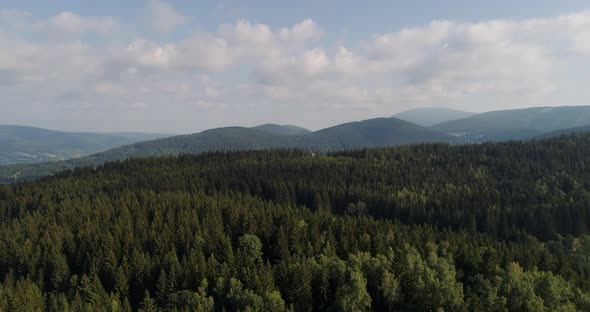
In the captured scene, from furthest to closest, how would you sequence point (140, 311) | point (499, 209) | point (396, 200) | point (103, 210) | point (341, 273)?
point (396, 200) → point (499, 209) → point (103, 210) → point (341, 273) → point (140, 311)

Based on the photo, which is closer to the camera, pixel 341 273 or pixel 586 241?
pixel 341 273

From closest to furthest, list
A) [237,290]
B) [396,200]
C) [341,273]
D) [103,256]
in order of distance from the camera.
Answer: [237,290]
[341,273]
[103,256]
[396,200]

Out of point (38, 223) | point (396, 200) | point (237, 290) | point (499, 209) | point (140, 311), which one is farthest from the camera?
point (396, 200)

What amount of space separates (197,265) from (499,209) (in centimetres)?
12242

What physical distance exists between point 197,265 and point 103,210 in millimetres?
65508

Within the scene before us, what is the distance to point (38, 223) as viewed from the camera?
114562 millimetres

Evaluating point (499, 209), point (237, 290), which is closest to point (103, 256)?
point (237, 290)

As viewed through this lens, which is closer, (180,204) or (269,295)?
(269,295)

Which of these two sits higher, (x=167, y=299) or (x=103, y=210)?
(x=103, y=210)

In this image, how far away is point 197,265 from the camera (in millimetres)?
→ 75562

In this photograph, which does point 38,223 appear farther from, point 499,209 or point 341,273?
point 499,209

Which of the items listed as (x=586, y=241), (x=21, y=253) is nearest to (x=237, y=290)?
(x=21, y=253)

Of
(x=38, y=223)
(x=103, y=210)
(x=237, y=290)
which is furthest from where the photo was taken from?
(x=103, y=210)

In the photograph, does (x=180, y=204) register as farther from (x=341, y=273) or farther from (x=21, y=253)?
(x=341, y=273)
